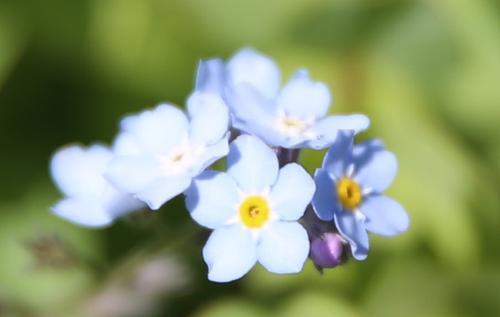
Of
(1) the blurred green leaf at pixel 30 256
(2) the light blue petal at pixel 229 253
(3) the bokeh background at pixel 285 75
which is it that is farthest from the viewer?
→ (1) the blurred green leaf at pixel 30 256

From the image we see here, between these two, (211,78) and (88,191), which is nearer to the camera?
(211,78)

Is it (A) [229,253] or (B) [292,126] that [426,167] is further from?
(A) [229,253]

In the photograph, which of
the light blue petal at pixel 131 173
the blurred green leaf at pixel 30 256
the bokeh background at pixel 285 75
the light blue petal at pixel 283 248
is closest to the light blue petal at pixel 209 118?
the light blue petal at pixel 131 173

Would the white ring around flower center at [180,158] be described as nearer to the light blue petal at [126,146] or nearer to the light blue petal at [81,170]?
the light blue petal at [126,146]

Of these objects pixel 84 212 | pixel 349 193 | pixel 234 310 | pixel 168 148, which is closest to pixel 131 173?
pixel 168 148

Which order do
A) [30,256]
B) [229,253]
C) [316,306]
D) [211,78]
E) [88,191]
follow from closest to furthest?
[229,253] → [211,78] → [88,191] → [316,306] → [30,256]

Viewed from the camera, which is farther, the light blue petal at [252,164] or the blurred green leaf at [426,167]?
the blurred green leaf at [426,167]

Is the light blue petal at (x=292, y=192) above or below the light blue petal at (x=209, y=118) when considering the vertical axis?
below
